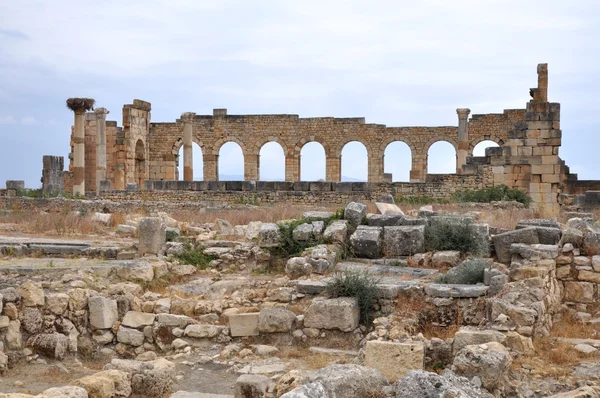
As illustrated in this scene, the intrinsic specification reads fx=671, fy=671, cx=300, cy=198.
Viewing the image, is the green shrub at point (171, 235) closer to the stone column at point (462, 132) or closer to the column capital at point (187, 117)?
the column capital at point (187, 117)

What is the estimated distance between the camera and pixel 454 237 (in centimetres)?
878

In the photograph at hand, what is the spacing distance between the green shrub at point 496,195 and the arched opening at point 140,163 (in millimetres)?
17928

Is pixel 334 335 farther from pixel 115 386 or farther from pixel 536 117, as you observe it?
pixel 536 117

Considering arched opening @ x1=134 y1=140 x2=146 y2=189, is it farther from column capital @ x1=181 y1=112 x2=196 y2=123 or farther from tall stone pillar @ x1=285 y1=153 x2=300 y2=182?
tall stone pillar @ x1=285 y1=153 x2=300 y2=182

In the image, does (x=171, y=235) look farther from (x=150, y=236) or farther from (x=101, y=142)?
(x=101, y=142)

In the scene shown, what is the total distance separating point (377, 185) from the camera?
20.8m

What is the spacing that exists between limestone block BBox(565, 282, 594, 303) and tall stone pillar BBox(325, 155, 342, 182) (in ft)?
80.6

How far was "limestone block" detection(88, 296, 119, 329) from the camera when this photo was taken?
7.03 m

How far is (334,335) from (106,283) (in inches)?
110

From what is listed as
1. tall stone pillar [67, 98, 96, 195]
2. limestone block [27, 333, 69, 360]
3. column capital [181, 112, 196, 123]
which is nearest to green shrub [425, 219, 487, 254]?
limestone block [27, 333, 69, 360]

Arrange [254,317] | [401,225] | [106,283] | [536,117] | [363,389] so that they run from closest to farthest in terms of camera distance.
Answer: [363,389]
[254,317]
[106,283]
[401,225]
[536,117]

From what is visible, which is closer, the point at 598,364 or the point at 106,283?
the point at 598,364

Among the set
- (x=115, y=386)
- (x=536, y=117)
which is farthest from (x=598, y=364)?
(x=536, y=117)

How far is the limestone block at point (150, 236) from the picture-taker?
30.5ft
